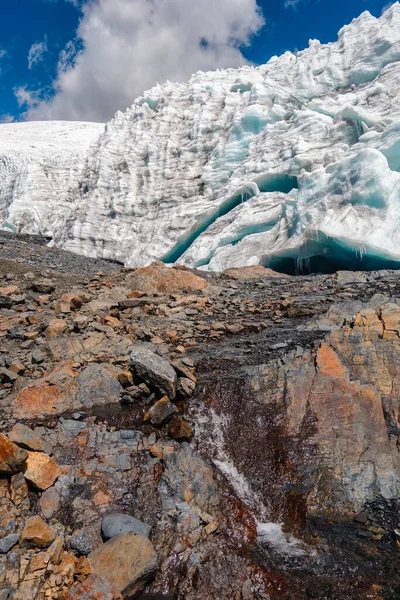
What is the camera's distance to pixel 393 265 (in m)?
16.3

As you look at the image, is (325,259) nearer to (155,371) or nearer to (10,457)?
(155,371)

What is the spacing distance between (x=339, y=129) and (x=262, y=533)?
21.0 m

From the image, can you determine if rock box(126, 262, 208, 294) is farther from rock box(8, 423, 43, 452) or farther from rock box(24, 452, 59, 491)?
rock box(24, 452, 59, 491)

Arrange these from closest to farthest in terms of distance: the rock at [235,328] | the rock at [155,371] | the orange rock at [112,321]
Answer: the rock at [155,371]
the orange rock at [112,321]
the rock at [235,328]

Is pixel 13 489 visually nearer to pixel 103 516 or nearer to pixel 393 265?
pixel 103 516

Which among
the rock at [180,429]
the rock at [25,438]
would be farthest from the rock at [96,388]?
the rock at [25,438]

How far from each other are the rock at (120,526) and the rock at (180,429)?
4.06 feet

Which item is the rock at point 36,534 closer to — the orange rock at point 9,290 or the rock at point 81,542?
the rock at point 81,542

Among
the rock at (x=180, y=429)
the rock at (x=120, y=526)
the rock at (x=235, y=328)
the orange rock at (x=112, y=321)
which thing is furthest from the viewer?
the rock at (x=235, y=328)

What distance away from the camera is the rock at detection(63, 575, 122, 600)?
3.41 metres

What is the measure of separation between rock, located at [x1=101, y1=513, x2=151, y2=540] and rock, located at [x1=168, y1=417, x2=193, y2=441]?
124cm

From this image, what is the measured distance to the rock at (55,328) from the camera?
759 cm

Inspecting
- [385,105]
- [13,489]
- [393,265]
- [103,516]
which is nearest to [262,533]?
[103,516]

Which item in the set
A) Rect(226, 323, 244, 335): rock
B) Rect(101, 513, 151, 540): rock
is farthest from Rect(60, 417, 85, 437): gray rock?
Rect(226, 323, 244, 335): rock
